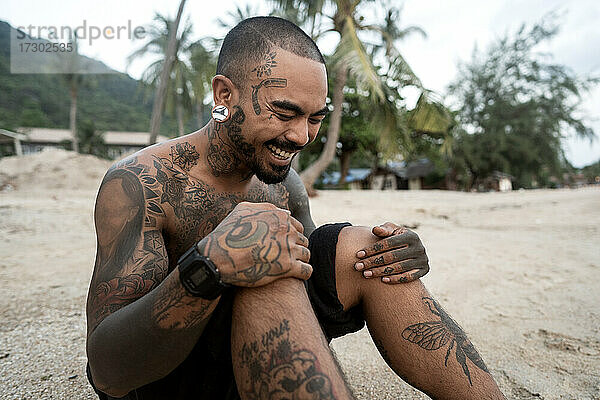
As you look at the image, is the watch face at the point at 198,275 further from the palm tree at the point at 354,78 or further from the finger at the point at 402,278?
the palm tree at the point at 354,78

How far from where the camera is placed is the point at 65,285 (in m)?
3.22

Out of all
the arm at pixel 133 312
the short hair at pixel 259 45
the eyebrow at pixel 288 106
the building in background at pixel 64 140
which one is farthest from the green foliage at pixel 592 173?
the arm at pixel 133 312

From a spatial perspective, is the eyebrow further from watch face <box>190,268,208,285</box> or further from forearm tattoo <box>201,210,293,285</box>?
watch face <box>190,268,208,285</box>

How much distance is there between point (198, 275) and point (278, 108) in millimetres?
759

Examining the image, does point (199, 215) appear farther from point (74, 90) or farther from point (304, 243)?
point (74, 90)

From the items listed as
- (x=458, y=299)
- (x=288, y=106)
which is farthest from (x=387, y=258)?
(x=458, y=299)

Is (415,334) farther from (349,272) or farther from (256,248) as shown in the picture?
(256,248)

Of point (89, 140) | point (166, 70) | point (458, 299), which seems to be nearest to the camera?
point (458, 299)

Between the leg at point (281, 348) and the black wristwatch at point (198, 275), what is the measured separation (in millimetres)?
104

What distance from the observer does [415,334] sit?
1.14 m

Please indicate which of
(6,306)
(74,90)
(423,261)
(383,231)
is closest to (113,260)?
(383,231)

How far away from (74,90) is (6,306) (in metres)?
30.5

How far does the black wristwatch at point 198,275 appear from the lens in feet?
2.80

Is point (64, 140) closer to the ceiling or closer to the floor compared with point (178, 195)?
closer to the floor
